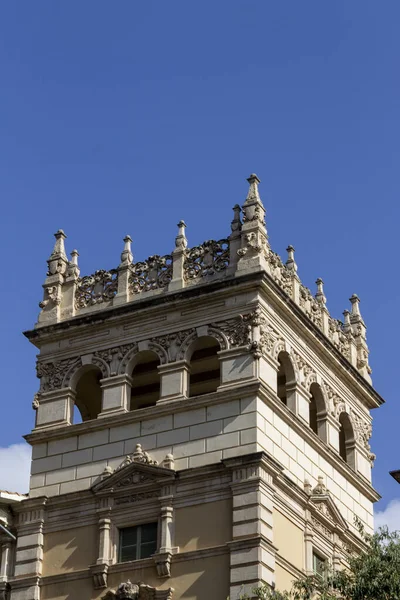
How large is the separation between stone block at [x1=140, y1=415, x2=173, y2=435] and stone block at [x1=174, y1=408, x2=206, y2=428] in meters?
0.24

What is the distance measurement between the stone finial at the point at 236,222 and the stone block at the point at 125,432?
6.84 m

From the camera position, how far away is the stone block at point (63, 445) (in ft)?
161

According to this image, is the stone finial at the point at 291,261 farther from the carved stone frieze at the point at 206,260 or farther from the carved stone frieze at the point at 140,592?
the carved stone frieze at the point at 140,592

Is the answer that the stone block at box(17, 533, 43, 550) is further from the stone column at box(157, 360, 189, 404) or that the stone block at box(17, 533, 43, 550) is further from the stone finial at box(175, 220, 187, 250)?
the stone finial at box(175, 220, 187, 250)

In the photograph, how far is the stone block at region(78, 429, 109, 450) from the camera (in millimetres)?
48594

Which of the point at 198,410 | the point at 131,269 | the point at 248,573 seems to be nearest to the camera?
the point at 248,573

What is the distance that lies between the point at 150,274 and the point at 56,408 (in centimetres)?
522

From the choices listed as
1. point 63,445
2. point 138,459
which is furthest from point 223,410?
point 63,445

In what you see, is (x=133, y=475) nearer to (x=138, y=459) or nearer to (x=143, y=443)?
(x=138, y=459)

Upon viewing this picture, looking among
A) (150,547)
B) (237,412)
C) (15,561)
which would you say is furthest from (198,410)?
(15,561)

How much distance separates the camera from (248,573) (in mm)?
43875

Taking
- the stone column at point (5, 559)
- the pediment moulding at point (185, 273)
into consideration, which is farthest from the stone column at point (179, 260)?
the stone column at point (5, 559)

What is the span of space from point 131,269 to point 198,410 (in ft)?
20.1

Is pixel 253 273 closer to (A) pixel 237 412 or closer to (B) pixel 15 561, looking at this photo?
(A) pixel 237 412
